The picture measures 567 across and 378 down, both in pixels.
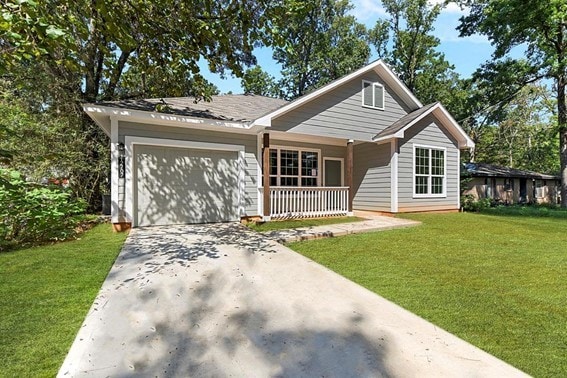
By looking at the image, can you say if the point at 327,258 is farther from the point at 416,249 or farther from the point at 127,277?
the point at 127,277

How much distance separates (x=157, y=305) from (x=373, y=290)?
2543 millimetres

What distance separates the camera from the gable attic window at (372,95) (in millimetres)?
10781

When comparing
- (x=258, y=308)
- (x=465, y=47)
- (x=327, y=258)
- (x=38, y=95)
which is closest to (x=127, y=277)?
(x=258, y=308)

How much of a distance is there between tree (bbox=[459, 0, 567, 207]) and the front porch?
10.8 m

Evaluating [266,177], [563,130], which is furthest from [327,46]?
[266,177]

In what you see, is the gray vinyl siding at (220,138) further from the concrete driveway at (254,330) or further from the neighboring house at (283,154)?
the concrete driveway at (254,330)

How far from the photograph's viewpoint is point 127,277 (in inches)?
157

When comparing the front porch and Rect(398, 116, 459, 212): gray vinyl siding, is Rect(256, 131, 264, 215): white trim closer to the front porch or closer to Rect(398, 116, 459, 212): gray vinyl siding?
the front porch

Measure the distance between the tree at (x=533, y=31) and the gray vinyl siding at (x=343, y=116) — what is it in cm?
833

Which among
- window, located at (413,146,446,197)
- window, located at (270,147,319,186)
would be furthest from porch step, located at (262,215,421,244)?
window, located at (270,147,319,186)

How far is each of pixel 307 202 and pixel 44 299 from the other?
7.40 metres

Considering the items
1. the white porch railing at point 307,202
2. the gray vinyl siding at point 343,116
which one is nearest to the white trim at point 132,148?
the gray vinyl siding at point 343,116

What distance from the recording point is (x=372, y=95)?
431 inches

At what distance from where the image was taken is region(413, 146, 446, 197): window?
36.0 feet
